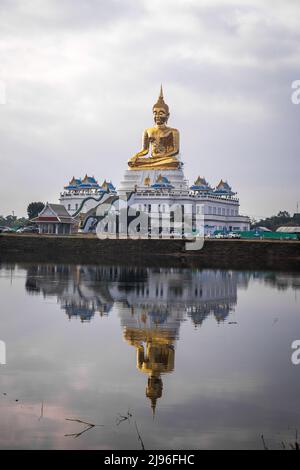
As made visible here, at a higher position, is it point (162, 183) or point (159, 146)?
point (159, 146)

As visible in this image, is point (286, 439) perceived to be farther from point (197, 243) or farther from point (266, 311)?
point (197, 243)

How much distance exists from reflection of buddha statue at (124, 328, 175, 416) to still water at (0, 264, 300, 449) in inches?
1.1

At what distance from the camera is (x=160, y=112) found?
72625mm

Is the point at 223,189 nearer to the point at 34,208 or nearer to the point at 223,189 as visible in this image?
the point at 223,189

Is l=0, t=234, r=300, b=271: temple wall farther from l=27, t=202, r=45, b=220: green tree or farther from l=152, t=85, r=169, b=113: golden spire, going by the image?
l=27, t=202, r=45, b=220: green tree

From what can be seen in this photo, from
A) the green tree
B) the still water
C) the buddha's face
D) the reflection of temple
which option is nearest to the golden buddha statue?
the buddha's face

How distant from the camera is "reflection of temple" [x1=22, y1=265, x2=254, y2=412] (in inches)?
656

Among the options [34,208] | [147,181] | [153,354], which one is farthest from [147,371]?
[34,208]

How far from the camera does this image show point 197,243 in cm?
5512

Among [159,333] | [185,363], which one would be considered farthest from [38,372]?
[159,333]

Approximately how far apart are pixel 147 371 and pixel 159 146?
58929mm

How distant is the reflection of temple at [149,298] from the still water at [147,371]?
75 millimetres
